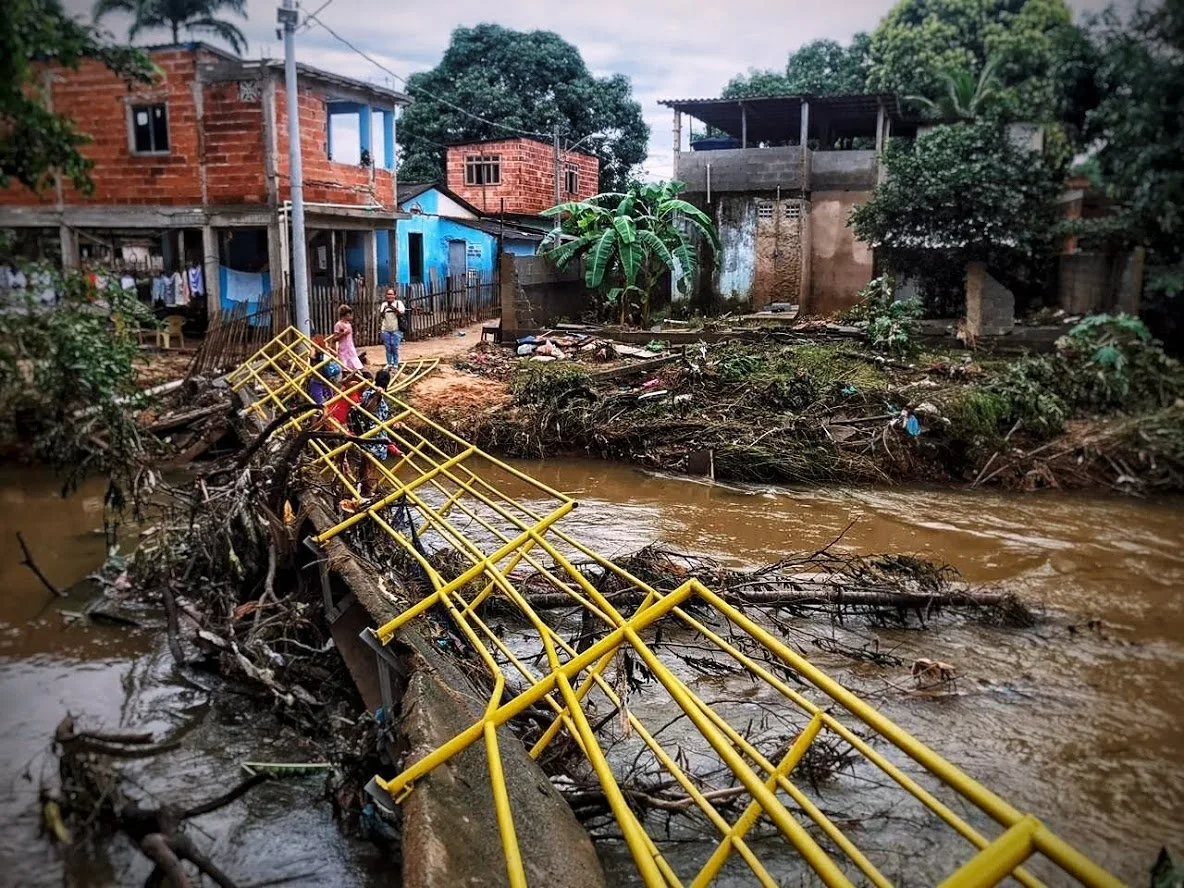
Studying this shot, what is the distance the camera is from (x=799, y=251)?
1883cm

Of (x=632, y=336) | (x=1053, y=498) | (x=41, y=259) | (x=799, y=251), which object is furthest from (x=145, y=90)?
(x=1053, y=498)

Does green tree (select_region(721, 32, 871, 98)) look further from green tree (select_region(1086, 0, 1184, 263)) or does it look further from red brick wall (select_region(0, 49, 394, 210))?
green tree (select_region(1086, 0, 1184, 263))

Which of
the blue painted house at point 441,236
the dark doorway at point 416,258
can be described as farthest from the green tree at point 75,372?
the dark doorway at point 416,258

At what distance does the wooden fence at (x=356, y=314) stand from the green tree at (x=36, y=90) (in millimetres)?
10975

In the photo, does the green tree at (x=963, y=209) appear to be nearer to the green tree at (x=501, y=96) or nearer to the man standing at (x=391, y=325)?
the man standing at (x=391, y=325)

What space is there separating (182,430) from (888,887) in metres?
11.6

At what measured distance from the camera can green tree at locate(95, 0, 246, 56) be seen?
838 centimetres

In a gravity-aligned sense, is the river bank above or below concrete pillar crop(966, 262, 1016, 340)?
below

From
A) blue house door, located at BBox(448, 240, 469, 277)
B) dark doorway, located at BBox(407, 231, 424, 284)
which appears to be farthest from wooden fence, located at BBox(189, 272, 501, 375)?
dark doorway, located at BBox(407, 231, 424, 284)

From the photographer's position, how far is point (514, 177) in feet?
95.5

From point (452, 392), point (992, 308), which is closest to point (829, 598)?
point (452, 392)

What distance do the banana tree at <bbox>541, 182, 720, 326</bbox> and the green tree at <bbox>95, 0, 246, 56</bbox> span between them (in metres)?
6.51

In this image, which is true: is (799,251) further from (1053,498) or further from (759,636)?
(759,636)

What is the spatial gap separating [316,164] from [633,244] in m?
6.68
